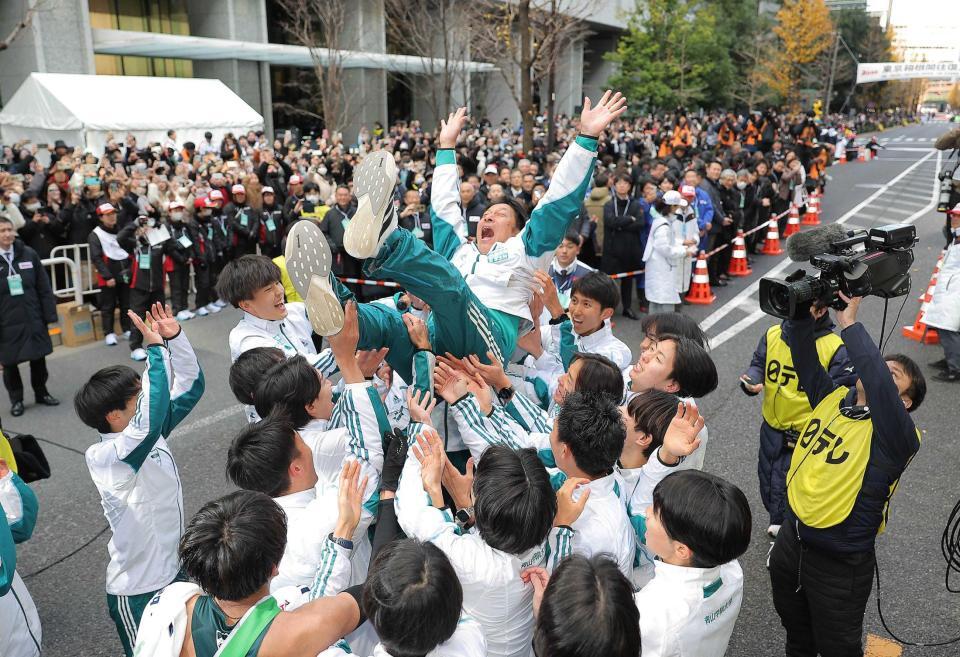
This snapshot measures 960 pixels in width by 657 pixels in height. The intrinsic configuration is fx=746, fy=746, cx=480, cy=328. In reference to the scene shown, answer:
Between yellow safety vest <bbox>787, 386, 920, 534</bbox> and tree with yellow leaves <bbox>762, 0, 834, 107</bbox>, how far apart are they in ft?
137

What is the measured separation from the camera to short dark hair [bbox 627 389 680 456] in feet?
9.85

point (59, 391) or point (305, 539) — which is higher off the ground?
point (305, 539)

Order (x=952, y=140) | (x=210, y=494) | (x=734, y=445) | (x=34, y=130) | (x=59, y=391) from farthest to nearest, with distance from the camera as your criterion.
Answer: (x=34, y=130), (x=952, y=140), (x=59, y=391), (x=734, y=445), (x=210, y=494)

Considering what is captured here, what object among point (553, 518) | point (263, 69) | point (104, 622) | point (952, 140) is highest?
point (263, 69)

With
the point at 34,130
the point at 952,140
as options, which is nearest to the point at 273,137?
the point at 34,130

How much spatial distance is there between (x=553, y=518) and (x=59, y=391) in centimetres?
665

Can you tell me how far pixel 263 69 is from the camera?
2780cm

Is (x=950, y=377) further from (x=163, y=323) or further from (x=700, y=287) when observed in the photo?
(x=163, y=323)

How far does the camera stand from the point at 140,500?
321 centimetres

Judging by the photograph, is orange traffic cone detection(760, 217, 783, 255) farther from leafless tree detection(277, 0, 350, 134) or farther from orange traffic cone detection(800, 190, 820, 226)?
leafless tree detection(277, 0, 350, 134)

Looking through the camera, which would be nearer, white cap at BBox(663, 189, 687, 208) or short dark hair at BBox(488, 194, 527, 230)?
short dark hair at BBox(488, 194, 527, 230)

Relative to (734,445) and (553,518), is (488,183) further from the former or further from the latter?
(553,518)

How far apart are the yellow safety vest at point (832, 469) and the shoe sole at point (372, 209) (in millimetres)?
1933

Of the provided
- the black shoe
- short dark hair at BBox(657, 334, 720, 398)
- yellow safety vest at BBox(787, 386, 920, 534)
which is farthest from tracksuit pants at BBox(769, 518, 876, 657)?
the black shoe
